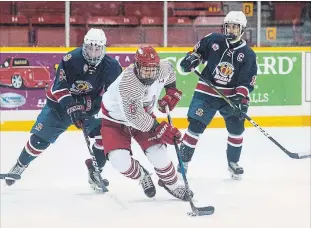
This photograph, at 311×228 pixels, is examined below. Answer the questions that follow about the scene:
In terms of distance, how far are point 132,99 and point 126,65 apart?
137 inches

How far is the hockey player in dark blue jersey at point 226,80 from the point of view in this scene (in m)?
4.40

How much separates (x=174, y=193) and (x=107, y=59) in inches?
32.6

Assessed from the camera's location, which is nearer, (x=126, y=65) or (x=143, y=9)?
(x=126, y=65)

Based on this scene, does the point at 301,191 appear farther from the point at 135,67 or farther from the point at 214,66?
the point at 135,67

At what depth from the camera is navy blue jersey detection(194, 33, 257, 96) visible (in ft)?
14.6

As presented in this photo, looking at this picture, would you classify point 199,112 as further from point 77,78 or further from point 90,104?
point 77,78

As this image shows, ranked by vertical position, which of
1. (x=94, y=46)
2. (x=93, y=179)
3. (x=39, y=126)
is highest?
(x=94, y=46)

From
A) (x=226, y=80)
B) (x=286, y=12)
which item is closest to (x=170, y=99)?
(x=226, y=80)

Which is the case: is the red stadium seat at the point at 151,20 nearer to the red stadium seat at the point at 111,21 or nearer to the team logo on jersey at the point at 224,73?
the red stadium seat at the point at 111,21

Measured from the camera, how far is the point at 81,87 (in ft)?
13.1

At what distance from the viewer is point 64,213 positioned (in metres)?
3.53

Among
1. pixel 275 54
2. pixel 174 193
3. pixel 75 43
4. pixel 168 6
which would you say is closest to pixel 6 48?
pixel 75 43

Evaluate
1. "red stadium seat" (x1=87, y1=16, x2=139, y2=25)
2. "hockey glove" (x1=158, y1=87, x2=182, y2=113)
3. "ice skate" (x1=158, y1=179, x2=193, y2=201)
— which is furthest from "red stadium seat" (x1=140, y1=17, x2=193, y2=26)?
"ice skate" (x1=158, y1=179, x2=193, y2=201)

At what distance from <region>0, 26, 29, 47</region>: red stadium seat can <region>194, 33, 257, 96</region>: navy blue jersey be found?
8.79 feet
